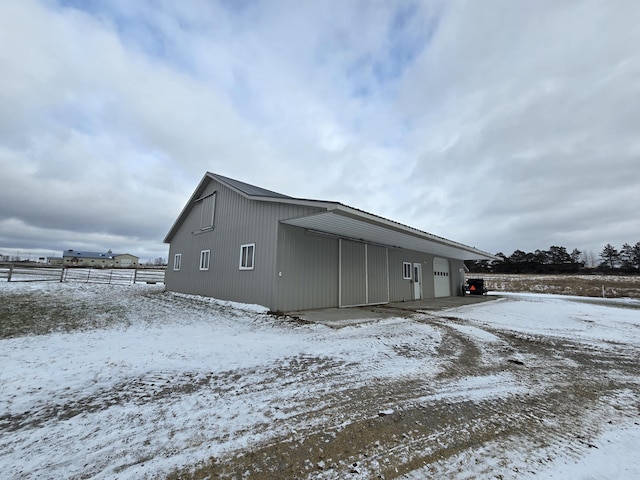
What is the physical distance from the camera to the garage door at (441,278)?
54.1 ft

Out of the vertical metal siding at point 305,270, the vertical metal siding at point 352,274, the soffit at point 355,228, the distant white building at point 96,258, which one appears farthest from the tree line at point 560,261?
the distant white building at point 96,258

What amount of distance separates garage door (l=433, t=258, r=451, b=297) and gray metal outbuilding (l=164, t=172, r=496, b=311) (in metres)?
2.62

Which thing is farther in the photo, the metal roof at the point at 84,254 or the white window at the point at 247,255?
the metal roof at the point at 84,254

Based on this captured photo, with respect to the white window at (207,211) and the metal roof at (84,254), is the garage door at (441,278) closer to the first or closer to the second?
the white window at (207,211)

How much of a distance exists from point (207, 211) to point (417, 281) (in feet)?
37.4

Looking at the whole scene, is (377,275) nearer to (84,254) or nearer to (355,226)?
(355,226)

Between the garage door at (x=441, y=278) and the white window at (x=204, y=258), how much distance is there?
12.9 m

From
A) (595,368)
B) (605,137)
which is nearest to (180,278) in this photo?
(595,368)

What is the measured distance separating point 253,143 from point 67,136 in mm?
10716

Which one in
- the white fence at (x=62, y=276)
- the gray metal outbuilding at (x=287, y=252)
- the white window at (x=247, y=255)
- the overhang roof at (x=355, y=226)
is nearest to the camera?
the overhang roof at (x=355, y=226)

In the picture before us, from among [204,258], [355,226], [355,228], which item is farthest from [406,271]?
[204,258]

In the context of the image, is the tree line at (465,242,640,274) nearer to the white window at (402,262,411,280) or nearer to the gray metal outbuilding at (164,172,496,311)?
the white window at (402,262,411,280)

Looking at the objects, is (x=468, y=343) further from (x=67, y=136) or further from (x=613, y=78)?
(x=67, y=136)

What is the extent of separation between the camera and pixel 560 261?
4831 centimetres
